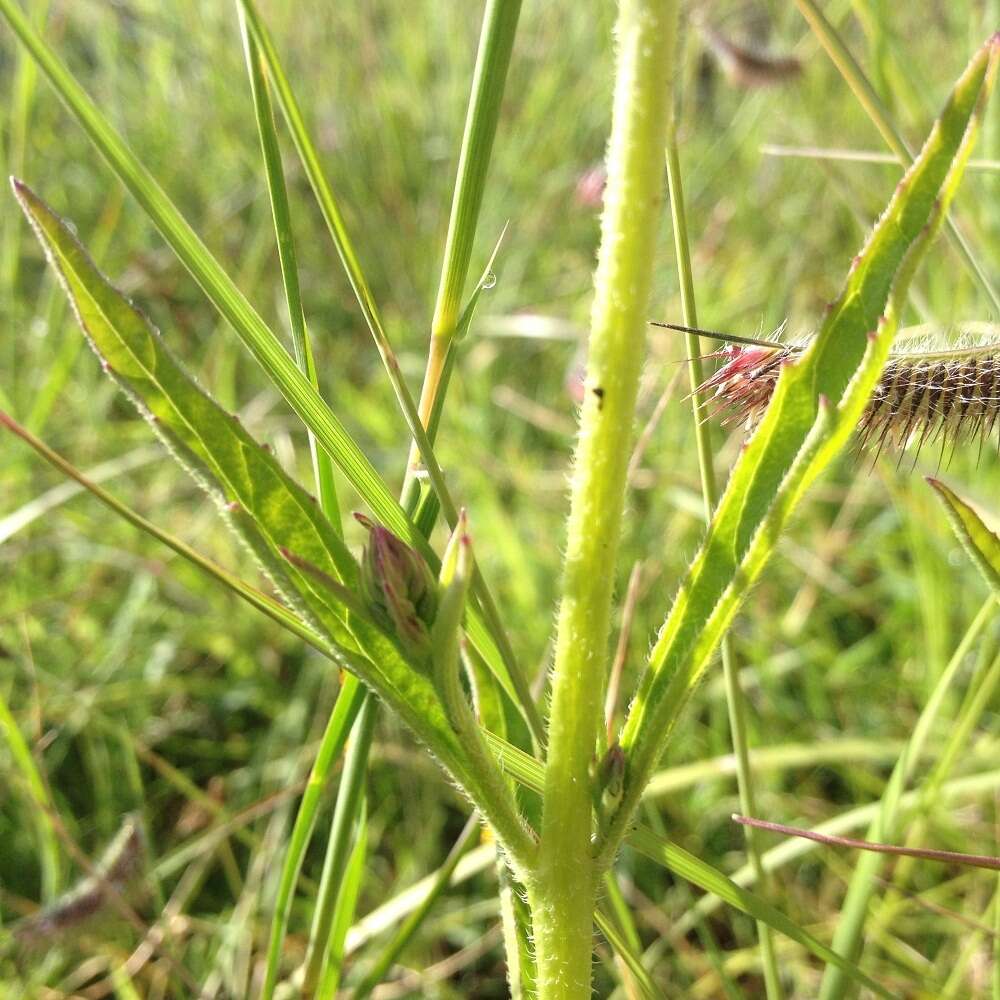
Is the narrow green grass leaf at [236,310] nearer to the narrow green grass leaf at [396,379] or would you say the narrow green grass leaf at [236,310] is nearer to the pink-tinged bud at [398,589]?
the narrow green grass leaf at [396,379]

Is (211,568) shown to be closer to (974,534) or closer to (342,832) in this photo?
(342,832)

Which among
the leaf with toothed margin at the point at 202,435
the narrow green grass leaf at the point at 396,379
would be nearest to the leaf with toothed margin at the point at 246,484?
the leaf with toothed margin at the point at 202,435

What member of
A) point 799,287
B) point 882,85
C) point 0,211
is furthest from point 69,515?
point 799,287

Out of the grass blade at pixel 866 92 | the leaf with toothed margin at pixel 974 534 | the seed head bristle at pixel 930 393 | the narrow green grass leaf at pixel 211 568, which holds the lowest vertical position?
the narrow green grass leaf at pixel 211 568

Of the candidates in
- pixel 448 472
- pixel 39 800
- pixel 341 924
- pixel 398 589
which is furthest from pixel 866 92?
pixel 448 472

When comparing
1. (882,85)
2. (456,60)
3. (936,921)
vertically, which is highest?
(456,60)

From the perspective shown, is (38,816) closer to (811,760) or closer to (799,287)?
(811,760)
